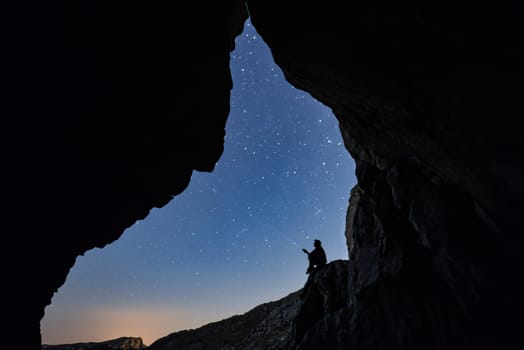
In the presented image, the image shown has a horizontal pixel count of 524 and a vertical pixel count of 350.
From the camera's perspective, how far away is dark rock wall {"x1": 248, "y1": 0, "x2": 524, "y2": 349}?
26.3 ft

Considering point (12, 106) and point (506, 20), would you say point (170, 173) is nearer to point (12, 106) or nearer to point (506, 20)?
point (12, 106)

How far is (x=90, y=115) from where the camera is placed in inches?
471

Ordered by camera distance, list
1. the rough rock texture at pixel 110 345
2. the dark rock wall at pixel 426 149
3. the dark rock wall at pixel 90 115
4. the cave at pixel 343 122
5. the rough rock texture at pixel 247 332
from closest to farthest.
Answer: the dark rock wall at pixel 426 149, the cave at pixel 343 122, the dark rock wall at pixel 90 115, the rough rock texture at pixel 247 332, the rough rock texture at pixel 110 345

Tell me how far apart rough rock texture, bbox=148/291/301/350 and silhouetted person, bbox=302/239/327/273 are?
39.6 feet

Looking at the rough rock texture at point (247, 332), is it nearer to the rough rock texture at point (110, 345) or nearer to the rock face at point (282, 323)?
the rock face at point (282, 323)

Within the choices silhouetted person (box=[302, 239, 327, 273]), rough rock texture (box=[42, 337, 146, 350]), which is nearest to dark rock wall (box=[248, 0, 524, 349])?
silhouetted person (box=[302, 239, 327, 273])

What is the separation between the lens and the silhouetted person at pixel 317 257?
1013 inches

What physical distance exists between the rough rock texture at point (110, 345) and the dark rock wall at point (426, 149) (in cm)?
4930

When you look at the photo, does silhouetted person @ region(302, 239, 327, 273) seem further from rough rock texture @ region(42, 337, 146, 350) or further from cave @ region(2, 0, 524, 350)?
rough rock texture @ region(42, 337, 146, 350)

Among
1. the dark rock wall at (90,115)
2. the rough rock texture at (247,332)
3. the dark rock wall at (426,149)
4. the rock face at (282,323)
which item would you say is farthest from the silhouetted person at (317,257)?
the dark rock wall at (90,115)

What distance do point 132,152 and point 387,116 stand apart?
38.6ft

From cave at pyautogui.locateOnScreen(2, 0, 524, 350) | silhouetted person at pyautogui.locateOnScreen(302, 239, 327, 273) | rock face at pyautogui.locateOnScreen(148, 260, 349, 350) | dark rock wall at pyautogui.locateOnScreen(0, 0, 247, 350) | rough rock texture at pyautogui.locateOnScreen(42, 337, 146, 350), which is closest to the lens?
cave at pyautogui.locateOnScreen(2, 0, 524, 350)

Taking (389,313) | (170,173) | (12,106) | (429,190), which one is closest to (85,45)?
(12,106)

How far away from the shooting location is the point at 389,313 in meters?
14.9
